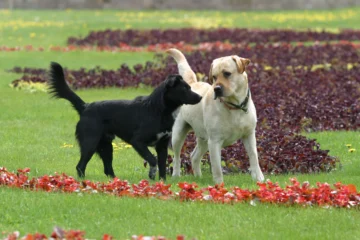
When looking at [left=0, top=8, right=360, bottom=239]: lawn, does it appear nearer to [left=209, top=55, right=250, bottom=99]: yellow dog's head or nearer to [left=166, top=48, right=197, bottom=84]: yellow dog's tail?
[left=209, top=55, right=250, bottom=99]: yellow dog's head

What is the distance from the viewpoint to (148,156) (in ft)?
32.4

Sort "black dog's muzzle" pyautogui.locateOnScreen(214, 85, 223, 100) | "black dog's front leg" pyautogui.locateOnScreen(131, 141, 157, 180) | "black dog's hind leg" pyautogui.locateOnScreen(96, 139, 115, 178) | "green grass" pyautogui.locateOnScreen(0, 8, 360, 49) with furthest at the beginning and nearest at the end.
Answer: "green grass" pyautogui.locateOnScreen(0, 8, 360, 49) → "black dog's hind leg" pyautogui.locateOnScreen(96, 139, 115, 178) → "black dog's front leg" pyautogui.locateOnScreen(131, 141, 157, 180) → "black dog's muzzle" pyautogui.locateOnScreen(214, 85, 223, 100)

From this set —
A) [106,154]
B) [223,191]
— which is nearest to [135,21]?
[106,154]

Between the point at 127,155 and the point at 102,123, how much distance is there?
2.32 meters

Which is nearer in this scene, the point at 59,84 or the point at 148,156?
the point at 148,156

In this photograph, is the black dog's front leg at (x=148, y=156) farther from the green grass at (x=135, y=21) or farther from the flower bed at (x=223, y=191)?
the green grass at (x=135, y=21)

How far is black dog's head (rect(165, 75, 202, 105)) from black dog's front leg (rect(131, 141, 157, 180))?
0.62m

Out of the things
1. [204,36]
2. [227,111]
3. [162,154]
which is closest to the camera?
[227,111]

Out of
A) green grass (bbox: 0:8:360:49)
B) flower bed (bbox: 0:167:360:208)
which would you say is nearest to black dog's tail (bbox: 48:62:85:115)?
flower bed (bbox: 0:167:360:208)

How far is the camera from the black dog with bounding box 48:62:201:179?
998 centimetres

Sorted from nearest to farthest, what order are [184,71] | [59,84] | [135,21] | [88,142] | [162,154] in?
[162,154], [88,142], [59,84], [184,71], [135,21]

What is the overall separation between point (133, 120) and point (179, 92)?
2.09 ft

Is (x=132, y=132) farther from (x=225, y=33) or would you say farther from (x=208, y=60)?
(x=225, y=33)

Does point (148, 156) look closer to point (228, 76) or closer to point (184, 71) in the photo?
point (228, 76)
